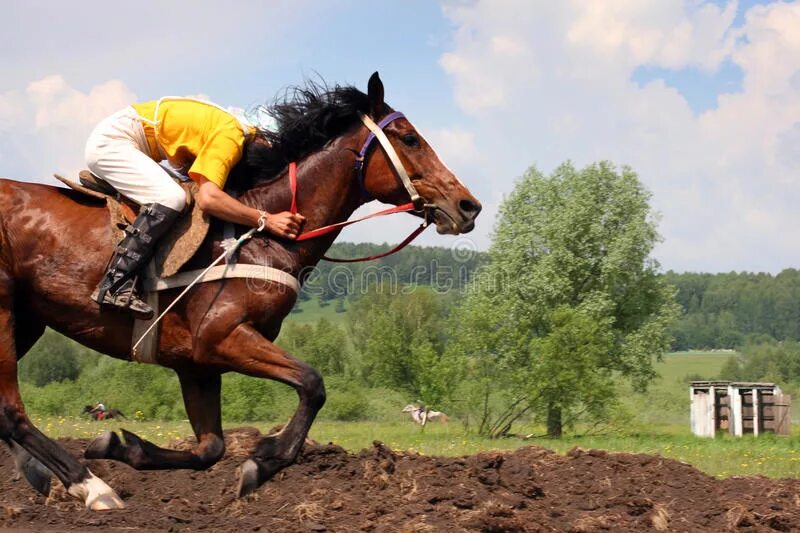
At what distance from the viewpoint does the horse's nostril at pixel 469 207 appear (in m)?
6.22

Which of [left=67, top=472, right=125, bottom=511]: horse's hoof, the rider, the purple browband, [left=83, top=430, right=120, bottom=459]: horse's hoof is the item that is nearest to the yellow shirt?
the rider

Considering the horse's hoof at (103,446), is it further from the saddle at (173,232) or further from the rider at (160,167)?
the saddle at (173,232)

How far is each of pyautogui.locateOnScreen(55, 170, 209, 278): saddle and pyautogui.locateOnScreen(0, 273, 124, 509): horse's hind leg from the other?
904 millimetres

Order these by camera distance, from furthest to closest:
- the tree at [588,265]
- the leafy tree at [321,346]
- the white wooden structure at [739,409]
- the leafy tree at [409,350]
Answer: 1. the leafy tree at [321,346]
2. the tree at [588,265]
3. the white wooden structure at [739,409]
4. the leafy tree at [409,350]

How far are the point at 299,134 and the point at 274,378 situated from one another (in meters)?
1.94

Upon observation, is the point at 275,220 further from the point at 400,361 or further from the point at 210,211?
the point at 400,361

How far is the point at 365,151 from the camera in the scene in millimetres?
6414

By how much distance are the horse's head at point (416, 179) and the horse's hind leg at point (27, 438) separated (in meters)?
2.72

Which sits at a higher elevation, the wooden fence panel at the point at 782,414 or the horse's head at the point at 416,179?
the horse's head at the point at 416,179

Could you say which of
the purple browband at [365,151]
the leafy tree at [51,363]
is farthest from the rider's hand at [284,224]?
the leafy tree at [51,363]

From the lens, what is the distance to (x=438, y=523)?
5383 mm

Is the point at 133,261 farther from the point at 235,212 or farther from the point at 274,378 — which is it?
the point at 274,378

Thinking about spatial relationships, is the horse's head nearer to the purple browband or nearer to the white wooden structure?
the purple browband

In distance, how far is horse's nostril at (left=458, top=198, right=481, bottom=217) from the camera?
245 inches
